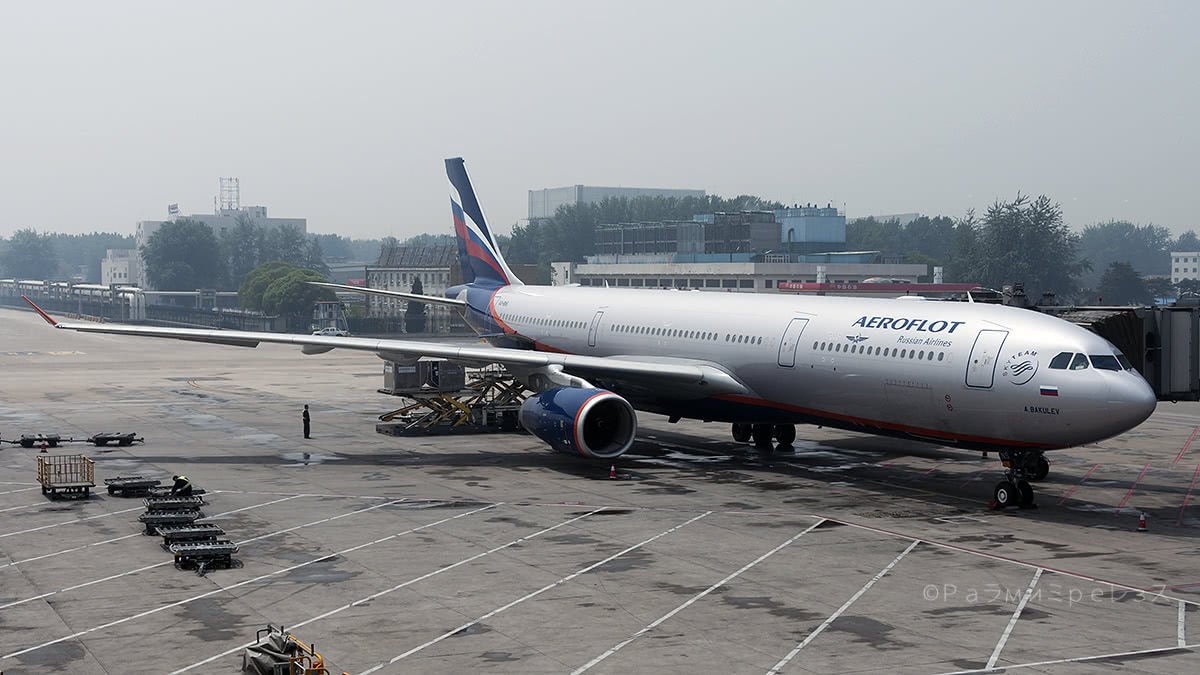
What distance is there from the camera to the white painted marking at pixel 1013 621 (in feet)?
57.0

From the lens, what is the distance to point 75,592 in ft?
68.5

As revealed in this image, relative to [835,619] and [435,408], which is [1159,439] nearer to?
[435,408]

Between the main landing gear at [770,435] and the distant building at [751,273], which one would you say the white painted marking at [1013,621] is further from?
the distant building at [751,273]

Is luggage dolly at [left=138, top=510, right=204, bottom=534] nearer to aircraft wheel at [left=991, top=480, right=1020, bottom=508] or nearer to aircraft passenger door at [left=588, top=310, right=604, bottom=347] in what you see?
aircraft wheel at [left=991, top=480, right=1020, bottom=508]

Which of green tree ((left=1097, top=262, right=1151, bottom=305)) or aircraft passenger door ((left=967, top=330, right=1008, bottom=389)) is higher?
green tree ((left=1097, top=262, right=1151, bottom=305))

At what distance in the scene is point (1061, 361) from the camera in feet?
88.8

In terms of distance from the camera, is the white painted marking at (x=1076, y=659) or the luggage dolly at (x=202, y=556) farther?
the luggage dolly at (x=202, y=556)

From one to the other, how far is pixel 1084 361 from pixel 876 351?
5.30 meters

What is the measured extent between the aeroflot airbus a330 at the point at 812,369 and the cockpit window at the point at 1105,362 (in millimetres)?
40

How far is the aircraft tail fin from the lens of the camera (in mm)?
52656

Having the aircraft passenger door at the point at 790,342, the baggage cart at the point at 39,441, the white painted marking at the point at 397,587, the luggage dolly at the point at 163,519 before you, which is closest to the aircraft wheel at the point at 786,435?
the aircraft passenger door at the point at 790,342

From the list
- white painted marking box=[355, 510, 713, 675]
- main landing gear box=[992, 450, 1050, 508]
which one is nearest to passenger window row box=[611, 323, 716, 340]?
white painted marking box=[355, 510, 713, 675]

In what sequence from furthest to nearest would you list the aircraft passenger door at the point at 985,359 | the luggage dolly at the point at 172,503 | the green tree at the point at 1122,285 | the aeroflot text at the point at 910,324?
the green tree at the point at 1122,285 < the aeroflot text at the point at 910,324 < the aircraft passenger door at the point at 985,359 < the luggage dolly at the point at 172,503

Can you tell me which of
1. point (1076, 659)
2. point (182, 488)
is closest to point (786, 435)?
point (182, 488)
